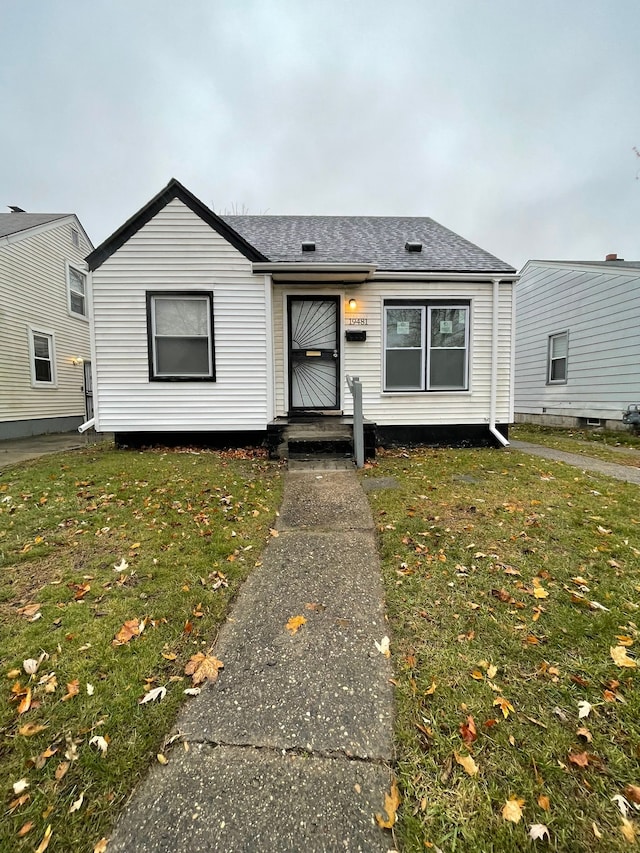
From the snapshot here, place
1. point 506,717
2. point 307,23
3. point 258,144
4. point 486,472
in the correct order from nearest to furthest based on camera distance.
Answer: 1. point 506,717
2. point 486,472
3. point 307,23
4. point 258,144

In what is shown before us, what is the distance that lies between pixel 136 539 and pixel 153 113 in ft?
67.2

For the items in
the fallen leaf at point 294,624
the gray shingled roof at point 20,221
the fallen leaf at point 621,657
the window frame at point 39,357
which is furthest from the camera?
the window frame at point 39,357

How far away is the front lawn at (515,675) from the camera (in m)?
1.29

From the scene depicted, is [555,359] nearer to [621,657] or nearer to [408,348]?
[408,348]

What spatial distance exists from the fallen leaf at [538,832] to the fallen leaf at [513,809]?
0.04m

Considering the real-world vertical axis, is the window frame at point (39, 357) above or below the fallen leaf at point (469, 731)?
above

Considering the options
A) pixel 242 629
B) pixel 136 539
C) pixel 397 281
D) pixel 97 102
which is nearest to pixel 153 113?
pixel 97 102

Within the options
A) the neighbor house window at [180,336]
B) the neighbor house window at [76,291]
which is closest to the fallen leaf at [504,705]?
the neighbor house window at [180,336]

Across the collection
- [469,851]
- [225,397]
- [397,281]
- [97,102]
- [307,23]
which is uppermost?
[307,23]

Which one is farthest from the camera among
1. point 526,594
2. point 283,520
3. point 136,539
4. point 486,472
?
point 486,472

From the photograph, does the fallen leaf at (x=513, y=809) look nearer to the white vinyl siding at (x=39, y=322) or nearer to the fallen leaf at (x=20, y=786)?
the fallen leaf at (x=20, y=786)

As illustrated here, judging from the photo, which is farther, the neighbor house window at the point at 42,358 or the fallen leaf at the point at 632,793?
the neighbor house window at the point at 42,358

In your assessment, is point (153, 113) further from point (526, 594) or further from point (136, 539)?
point (526, 594)

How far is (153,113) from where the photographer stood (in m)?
16.4
